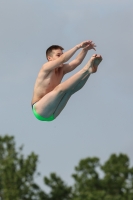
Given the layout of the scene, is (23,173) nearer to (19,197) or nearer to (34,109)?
(19,197)

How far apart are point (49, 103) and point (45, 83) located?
0.48 meters

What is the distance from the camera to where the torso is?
22734 mm

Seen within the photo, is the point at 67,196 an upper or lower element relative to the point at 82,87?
upper

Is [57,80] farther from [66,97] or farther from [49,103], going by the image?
[49,103]

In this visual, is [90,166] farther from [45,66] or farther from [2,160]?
[45,66]

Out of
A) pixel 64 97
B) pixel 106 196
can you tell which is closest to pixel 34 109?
pixel 64 97

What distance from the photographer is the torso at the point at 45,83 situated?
895 inches

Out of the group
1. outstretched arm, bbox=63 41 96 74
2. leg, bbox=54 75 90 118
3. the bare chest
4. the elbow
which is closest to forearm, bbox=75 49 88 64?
outstretched arm, bbox=63 41 96 74

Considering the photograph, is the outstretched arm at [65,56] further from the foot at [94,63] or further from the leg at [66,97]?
the leg at [66,97]

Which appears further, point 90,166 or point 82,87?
point 90,166

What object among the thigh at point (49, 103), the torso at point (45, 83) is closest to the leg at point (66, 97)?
the thigh at point (49, 103)

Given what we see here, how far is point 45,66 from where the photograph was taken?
22562 millimetres

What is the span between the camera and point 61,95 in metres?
22.7

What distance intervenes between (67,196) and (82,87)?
50226mm
